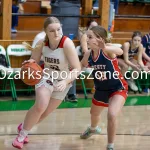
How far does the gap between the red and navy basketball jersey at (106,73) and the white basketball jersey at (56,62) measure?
29 centimetres

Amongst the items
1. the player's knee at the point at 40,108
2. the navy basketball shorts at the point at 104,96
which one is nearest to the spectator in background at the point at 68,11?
the navy basketball shorts at the point at 104,96

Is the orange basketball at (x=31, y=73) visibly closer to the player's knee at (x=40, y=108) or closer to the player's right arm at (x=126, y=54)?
the player's knee at (x=40, y=108)

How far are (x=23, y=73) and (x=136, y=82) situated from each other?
409 cm

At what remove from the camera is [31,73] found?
4.72 meters

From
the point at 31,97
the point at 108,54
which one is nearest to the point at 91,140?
the point at 108,54

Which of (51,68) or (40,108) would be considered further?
(51,68)

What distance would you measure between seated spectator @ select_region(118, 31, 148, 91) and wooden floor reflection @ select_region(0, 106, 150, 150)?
112cm

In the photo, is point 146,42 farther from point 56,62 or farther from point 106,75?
point 56,62

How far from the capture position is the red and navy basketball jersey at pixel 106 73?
479 centimetres

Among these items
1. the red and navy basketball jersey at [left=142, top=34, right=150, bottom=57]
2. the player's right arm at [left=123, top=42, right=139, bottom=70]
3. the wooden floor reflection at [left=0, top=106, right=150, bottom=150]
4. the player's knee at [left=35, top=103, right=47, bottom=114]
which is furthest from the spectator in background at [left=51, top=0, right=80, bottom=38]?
the player's knee at [left=35, top=103, right=47, bottom=114]

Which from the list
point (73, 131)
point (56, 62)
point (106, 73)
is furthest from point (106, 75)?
point (73, 131)

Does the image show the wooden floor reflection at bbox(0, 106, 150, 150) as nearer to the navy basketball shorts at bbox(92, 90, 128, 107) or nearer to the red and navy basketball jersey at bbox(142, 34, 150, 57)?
the navy basketball shorts at bbox(92, 90, 128, 107)

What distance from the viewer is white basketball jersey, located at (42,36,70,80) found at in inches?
190

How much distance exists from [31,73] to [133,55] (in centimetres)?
376
